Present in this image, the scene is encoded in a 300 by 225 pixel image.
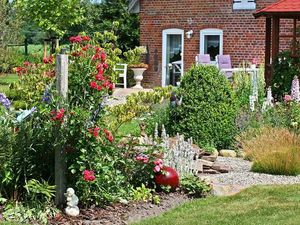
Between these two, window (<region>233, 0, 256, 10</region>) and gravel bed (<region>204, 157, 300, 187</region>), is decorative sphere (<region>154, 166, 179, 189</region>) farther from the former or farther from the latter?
window (<region>233, 0, 256, 10</region>)

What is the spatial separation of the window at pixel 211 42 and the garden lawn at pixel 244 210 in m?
16.1

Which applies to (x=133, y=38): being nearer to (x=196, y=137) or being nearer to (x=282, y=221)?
(x=196, y=137)

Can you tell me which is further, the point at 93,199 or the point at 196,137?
the point at 196,137

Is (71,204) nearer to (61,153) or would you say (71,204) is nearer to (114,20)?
(61,153)

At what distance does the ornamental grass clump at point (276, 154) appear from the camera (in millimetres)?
9328

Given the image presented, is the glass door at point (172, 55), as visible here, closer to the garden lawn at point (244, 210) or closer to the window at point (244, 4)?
the window at point (244, 4)

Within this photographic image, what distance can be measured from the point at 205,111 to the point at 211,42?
13.1 m

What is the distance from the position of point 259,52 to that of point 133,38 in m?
12.9

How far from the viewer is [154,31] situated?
83.7ft

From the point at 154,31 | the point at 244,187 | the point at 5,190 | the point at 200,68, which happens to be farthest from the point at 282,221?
the point at 154,31

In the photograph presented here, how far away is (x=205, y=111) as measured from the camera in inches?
455

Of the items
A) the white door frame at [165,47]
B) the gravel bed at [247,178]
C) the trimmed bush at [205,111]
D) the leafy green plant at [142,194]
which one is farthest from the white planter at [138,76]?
the leafy green plant at [142,194]

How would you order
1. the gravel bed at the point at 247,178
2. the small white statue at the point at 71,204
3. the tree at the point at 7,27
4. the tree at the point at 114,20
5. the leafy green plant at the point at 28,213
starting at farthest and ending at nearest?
1. the tree at the point at 114,20
2. the tree at the point at 7,27
3. the gravel bed at the point at 247,178
4. the small white statue at the point at 71,204
5. the leafy green plant at the point at 28,213

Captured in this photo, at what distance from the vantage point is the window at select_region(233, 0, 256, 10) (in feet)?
77.0
